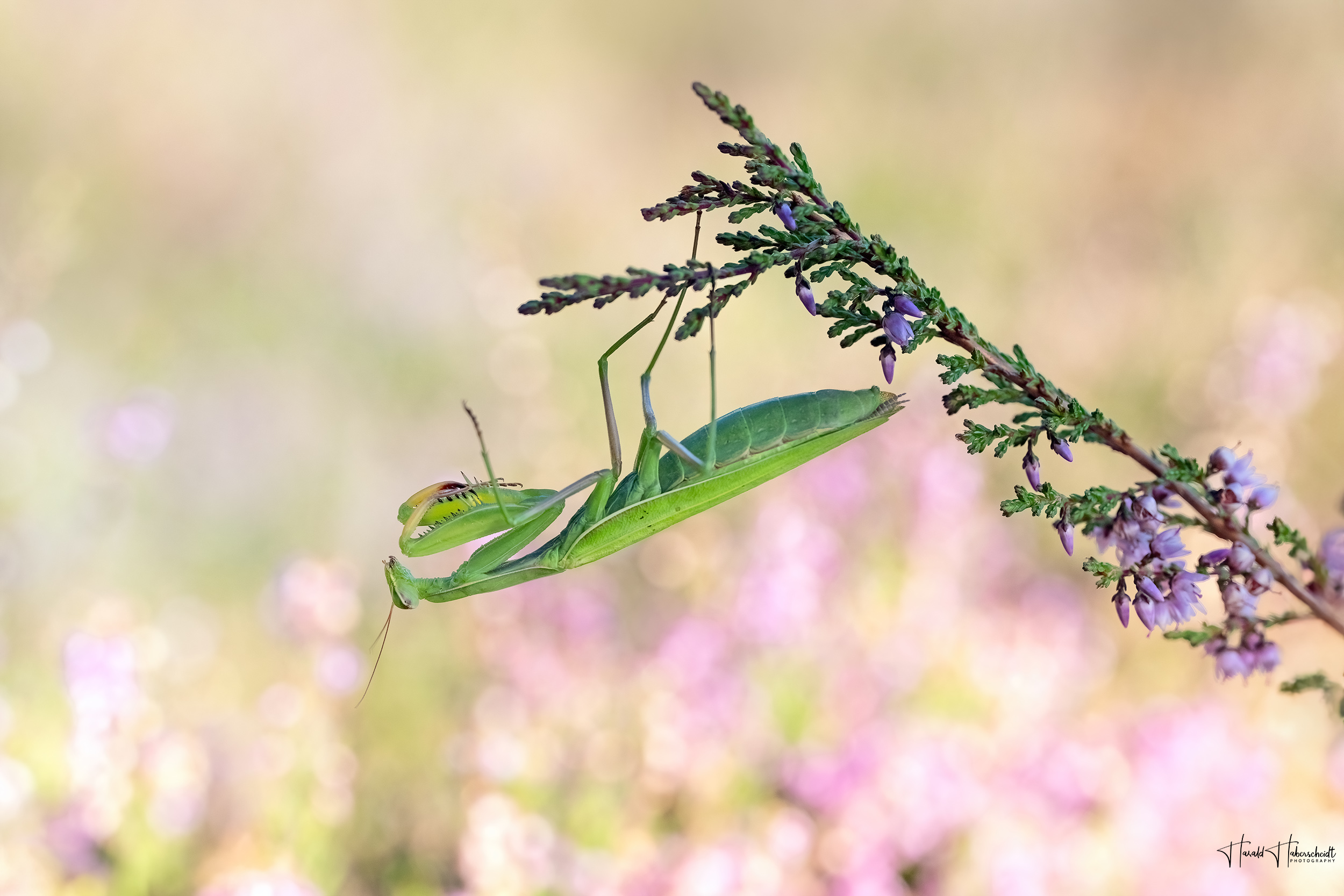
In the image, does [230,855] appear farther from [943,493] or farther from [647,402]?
[943,493]

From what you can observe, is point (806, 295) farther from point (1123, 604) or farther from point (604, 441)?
point (604, 441)

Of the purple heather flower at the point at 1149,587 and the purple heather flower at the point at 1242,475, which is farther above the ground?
the purple heather flower at the point at 1242,475

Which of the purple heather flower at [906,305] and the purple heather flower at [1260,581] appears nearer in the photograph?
the purple heather flower at [1260,581]

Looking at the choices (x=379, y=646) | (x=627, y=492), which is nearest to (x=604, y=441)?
(x=379, y=646)

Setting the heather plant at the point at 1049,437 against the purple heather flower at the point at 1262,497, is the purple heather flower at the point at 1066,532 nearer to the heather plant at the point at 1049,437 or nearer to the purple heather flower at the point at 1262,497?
the heather plant at the point at 1049,437

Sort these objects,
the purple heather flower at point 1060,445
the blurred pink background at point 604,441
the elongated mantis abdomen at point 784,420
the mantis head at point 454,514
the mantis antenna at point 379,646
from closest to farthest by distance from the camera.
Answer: the purple heather flower at point 1060,445 < the elongated mantis abdomen at point 784,420 < the mantis head at point 454,514 < the mantis antenna at point 379,646 < the blurred pink background at point 604,441

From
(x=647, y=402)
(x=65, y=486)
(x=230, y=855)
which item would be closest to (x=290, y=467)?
(x=65, y=486)

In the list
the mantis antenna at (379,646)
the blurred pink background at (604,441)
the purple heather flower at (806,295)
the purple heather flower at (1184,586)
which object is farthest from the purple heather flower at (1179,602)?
the blurred pink background at (604,441)
